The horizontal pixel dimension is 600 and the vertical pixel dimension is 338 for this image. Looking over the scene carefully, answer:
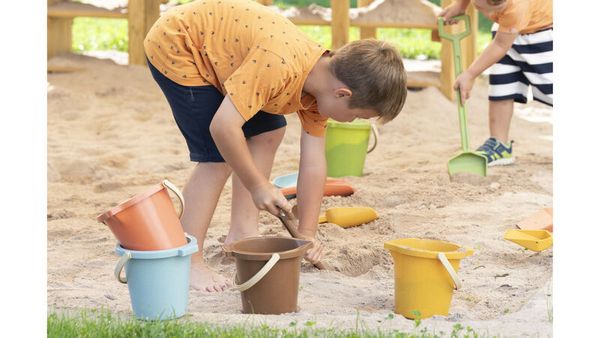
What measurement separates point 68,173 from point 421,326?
2.66m

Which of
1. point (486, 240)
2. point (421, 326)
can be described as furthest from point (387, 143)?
point (421, 326)

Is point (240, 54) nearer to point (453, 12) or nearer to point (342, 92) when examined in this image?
point (342, 92)

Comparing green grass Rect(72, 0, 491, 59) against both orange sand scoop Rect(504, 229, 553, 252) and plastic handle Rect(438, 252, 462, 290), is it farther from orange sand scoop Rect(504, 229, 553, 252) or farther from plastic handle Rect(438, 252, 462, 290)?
plastic handle Rect(438, 252, 462, 290)

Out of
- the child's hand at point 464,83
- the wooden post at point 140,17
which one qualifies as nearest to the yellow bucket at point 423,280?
the child's hand at point 464,83

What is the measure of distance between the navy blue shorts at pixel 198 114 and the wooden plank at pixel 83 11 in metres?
3.76

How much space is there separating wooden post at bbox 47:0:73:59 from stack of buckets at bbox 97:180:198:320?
465 centimetres

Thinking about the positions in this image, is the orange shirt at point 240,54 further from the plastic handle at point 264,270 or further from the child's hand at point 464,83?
the child's hand at point 464,83

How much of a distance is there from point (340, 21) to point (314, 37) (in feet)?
6.04

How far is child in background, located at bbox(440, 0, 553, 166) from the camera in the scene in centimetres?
434

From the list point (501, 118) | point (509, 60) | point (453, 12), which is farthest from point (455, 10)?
point (501, 118)

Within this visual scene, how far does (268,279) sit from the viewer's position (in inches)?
95.3

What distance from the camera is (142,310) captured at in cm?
238

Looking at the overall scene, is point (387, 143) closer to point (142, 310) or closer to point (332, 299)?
point (332, 299)
